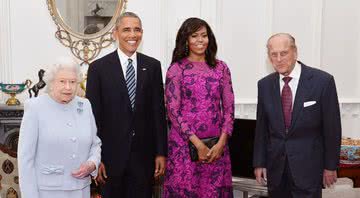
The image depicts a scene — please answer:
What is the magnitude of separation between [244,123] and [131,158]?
115 cm

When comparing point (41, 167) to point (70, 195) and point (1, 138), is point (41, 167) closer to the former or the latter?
point (70, 195)

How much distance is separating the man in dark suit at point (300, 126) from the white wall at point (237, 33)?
2167 millimetres

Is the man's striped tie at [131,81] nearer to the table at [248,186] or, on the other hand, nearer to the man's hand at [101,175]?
the man's hand at [101,175]

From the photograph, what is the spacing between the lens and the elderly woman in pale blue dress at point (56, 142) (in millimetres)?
2109

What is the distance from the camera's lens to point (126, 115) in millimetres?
2707

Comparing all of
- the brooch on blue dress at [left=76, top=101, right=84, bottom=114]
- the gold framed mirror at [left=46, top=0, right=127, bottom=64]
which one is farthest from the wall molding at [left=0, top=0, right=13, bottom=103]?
the brooch on blue dress at [left=76, top=101, right=84, bottom=114]

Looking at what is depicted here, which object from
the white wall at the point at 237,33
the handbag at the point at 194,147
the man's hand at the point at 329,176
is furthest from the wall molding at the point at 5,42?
the man's hand at the point at 329,176

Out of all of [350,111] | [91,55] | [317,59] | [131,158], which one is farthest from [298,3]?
[131,158]

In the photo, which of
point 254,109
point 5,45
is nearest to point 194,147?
point 254,109

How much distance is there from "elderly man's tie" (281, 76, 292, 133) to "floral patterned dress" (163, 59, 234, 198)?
0.39 m

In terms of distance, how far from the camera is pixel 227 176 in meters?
2.83

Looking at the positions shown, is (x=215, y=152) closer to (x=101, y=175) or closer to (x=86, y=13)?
(x=101, y=175)

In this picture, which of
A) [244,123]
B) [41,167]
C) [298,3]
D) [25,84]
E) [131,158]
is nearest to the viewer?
[41,167]

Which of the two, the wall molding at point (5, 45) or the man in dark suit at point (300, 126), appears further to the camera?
the wall molding at point (5, 45)
